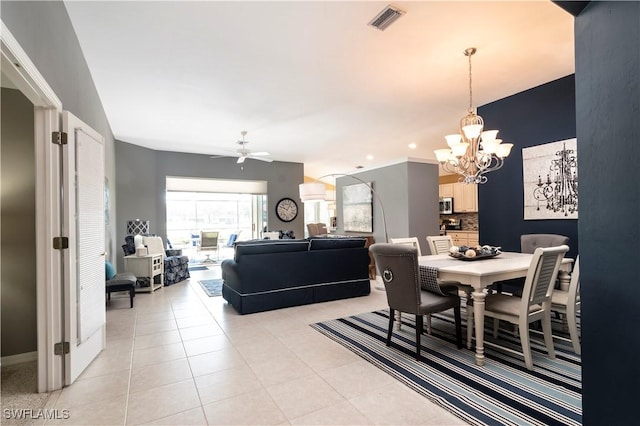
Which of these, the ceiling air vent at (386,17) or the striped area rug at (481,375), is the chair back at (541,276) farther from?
the ceiling air vent at (386,17)

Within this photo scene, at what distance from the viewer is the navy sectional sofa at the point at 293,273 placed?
4012mm

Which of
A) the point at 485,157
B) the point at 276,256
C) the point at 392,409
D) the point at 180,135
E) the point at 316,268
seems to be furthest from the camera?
the point at 180,135

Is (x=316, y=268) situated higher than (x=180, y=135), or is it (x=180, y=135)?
(x=180, y=135)

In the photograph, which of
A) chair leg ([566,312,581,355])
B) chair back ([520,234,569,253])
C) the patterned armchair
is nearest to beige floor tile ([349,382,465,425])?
chair leg ([566,312,581,355])

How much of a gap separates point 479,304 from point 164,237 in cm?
697

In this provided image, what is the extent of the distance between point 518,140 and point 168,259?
6.01 metres

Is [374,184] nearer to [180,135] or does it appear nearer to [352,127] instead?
[352,127]

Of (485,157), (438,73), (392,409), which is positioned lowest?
(392,409)

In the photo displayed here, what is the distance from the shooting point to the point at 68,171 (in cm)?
232

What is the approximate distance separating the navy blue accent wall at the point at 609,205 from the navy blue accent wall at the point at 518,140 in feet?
11.6

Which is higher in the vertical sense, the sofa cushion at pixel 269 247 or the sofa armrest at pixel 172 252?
the sofa cushion at pixel 269 247

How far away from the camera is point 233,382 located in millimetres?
2363

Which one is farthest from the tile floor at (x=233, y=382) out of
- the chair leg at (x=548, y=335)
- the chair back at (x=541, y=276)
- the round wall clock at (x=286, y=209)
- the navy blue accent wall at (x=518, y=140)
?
the round wall clock at (x=286, y=209)

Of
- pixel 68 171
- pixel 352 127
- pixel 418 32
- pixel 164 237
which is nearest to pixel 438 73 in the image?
pixel 418 32
